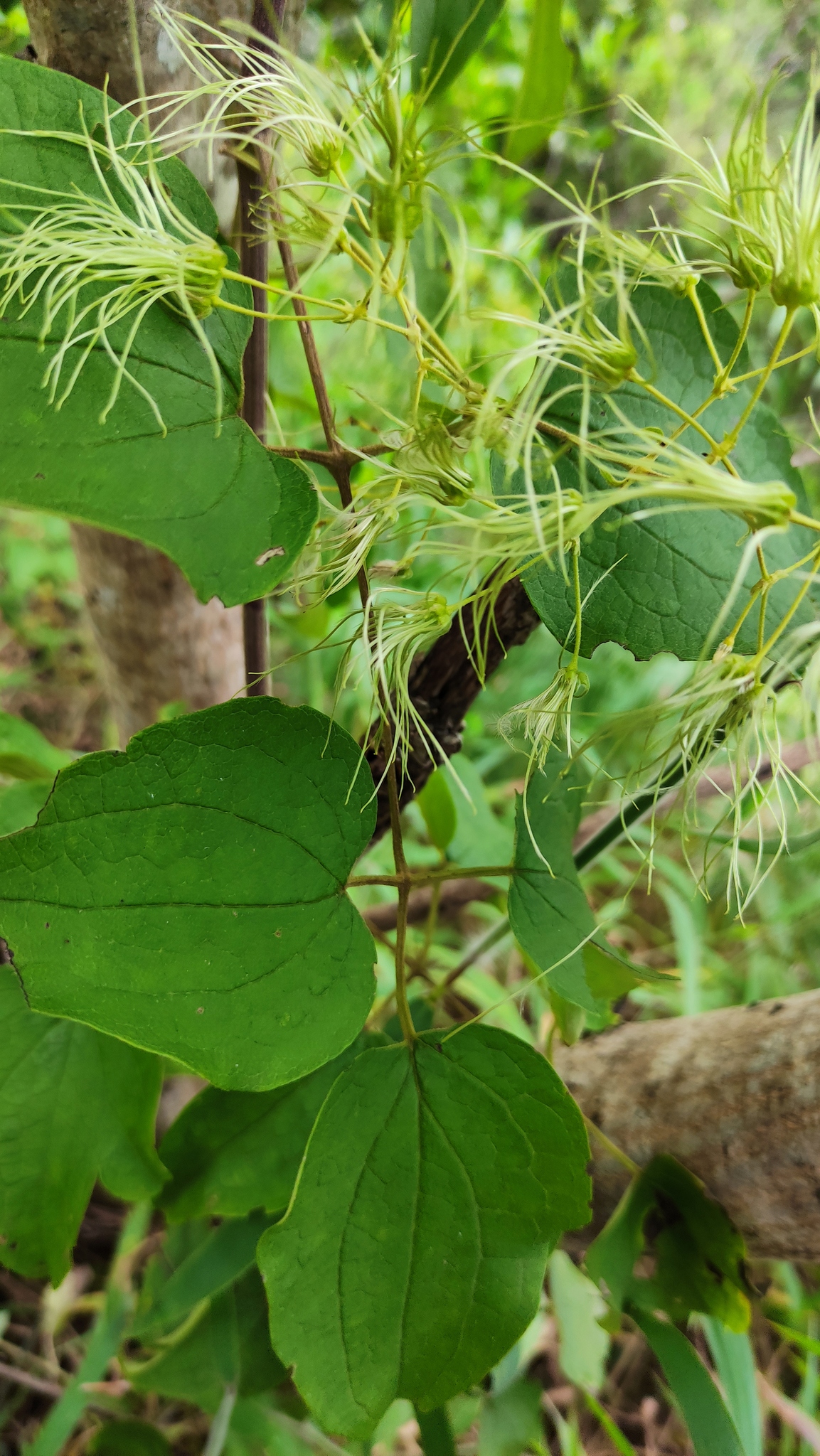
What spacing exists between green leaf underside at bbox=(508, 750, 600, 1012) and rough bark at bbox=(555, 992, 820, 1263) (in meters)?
0.18

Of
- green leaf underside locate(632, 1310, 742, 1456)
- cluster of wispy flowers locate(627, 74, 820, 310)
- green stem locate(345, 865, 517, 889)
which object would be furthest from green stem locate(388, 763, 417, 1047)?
green leaf underside locate(632, 1310, 742, 1456)

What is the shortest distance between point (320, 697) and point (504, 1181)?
76 centimetres

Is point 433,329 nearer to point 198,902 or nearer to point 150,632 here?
point 198,902

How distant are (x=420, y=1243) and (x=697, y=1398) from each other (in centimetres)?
31

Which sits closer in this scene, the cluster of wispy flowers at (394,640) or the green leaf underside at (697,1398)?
the cluster of wispy flowers at (394,640)

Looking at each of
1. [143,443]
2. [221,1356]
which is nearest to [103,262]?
[143,443]

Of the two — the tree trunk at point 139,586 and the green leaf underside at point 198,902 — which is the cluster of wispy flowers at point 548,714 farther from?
the tree trunk at point 139,586

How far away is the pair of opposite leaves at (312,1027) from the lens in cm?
30

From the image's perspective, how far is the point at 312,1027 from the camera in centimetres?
32

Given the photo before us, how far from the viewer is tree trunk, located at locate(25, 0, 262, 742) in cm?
36

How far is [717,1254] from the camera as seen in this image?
1.61 ft

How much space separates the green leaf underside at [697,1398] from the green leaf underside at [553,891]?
31 cm

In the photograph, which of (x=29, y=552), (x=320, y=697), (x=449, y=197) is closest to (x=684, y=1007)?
(x=320, y=697)

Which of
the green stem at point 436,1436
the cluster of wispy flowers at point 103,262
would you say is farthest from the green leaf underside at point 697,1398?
the cluster of wispy flowers at point 103,262
